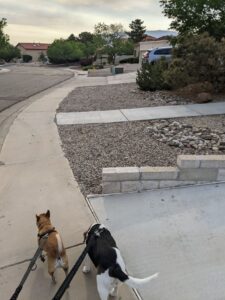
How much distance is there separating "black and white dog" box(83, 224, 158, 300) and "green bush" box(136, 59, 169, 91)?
10.7 meters

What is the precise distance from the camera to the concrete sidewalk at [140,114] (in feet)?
28.4

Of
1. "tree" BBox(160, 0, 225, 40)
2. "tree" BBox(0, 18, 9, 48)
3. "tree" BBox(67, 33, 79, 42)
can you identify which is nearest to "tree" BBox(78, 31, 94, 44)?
"tree" BBox(67, 33, 79, 42)

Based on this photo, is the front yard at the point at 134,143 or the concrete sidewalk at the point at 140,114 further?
the concrete sidewalk at the point at 140,114

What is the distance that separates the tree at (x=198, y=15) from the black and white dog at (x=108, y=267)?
12.4m

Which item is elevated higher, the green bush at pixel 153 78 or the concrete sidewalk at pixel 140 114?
the green bush at pixel 153 78

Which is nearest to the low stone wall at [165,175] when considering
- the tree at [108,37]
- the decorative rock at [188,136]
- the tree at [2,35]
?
the decorative rock at [188,136]

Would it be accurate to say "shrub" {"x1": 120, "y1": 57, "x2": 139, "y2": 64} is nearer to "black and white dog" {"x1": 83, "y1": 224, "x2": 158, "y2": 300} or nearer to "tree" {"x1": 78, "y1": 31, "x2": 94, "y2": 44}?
"black and white dog" {"x1": 83, "y1": 224, "x2": 158, "y2": 300}

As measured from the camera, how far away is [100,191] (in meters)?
4.59

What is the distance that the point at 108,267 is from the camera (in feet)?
8.14

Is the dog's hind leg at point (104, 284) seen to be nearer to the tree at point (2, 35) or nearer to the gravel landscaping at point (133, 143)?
the gravel landscaping at point (133, 143)

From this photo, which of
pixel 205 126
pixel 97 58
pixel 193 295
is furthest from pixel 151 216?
pixel 97 58

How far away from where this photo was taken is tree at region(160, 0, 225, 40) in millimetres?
12867

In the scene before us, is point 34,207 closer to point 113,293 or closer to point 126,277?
point 113,293

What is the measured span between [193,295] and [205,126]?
5.42 m
